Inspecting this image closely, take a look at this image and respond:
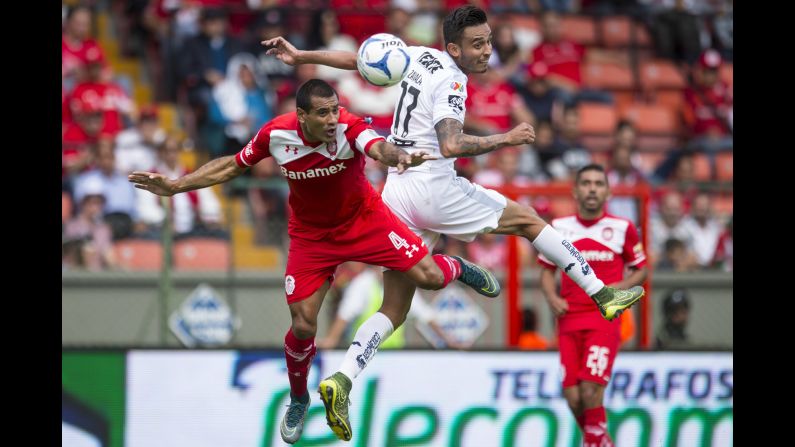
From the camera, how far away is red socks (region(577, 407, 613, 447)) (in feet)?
34.6

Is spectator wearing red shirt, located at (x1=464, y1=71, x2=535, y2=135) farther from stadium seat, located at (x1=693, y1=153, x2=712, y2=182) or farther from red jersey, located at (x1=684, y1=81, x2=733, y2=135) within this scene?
red jersey, located at (x1=684, y1=81, x2=733, y2=135)

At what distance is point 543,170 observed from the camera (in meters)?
15.0

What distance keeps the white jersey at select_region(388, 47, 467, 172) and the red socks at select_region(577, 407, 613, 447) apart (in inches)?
110

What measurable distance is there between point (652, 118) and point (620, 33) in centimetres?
166

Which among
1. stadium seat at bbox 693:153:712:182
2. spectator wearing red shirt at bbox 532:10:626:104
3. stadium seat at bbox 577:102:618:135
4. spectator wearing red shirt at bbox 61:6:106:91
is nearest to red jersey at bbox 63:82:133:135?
spectator wearing red shirt at bbox 61:6:106:91

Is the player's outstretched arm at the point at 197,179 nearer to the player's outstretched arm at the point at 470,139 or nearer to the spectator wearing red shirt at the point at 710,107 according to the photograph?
the player's outstretched arm at the point at 470,139

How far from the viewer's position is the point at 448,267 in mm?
9281

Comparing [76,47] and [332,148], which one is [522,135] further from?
[76,47]

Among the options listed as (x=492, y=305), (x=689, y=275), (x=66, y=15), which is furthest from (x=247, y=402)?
(x=66, y=15)

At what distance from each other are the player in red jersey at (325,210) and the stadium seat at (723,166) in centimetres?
773

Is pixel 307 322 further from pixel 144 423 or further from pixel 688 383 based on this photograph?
pixel 688 383

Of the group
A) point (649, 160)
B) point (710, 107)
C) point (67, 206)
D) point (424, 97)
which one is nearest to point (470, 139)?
point (424, 97)

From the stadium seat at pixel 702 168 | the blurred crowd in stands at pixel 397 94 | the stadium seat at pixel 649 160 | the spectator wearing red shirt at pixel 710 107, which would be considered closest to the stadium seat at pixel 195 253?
the blurred crowd in stands at pixel 397 94

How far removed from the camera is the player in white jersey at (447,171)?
28.4ft
